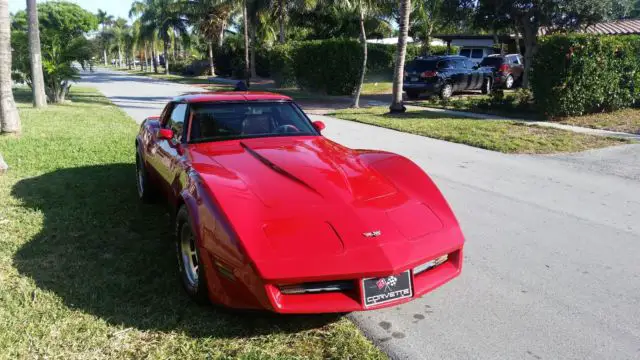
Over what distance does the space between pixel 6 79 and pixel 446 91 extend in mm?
14841

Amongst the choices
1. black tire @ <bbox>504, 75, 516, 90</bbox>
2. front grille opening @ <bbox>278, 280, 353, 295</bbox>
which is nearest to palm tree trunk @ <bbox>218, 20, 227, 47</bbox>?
black tire @ <bbox>504, 75, 516, 90</bbox>

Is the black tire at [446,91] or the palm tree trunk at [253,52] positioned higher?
the palm tree trunk at [253,52]

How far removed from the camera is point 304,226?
3.02 metres

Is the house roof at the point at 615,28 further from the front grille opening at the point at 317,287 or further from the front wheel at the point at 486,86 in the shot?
the front grille opening at the point at 317,287

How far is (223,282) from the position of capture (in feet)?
9.77

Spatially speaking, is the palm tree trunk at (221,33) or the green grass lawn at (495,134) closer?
the green grass lawn at (495,134)

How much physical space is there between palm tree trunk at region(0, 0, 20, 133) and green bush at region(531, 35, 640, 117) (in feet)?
41.1

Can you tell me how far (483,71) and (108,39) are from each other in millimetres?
95414

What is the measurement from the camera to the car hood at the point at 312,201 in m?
2.92

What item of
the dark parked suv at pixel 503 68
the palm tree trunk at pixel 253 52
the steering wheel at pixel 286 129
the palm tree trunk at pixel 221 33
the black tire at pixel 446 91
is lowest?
the steering wheel at pixel 286 129

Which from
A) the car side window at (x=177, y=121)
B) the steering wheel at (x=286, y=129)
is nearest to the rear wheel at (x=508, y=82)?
the steering wheel at (x=286, y=129)

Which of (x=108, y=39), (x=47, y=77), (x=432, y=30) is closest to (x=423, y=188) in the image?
(x=47, y=77)

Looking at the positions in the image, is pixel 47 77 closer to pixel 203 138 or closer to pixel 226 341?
pixel 203 138

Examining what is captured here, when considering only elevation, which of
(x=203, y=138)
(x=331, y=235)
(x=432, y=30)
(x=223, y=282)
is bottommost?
(x=223, y=282)
